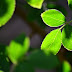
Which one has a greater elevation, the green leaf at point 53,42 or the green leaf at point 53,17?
the green leaf at point 53,17

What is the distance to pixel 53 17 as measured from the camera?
0.49 meters

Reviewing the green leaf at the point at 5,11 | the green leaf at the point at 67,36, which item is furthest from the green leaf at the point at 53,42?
the green leaf at the point at 5,11

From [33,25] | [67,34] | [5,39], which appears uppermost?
[67,34]

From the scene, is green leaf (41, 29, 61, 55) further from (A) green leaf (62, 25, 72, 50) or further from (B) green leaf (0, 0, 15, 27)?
(B) green leaf (0, 0, 15, 27)

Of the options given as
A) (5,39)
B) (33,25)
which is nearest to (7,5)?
(33,25)

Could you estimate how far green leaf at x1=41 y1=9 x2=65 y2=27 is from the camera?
478 mm

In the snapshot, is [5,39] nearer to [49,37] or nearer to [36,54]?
[49,37]

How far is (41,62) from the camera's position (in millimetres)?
290

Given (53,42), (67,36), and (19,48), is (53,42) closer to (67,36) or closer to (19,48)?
(67,36)

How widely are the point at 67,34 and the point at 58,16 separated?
7 cm

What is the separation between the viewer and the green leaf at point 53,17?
48 cm

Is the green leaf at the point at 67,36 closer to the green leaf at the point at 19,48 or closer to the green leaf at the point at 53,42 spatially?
the green leaf at the point at 53,42

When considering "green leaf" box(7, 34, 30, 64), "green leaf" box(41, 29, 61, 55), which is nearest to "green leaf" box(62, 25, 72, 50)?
"green leaf" box(41, 29, 61, 55)

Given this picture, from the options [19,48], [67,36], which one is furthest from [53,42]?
[19,48]
